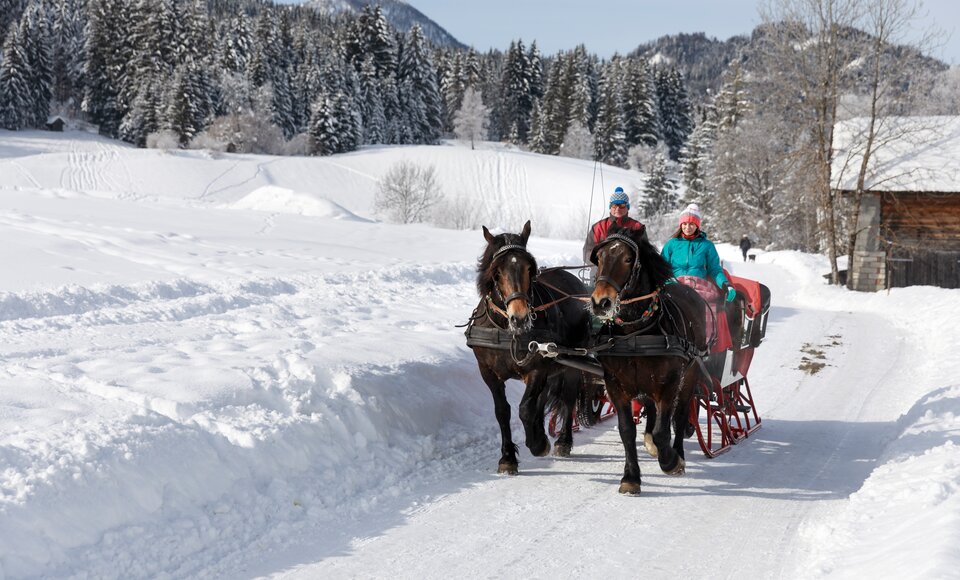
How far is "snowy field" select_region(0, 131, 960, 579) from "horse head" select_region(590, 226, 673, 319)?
1481 mm

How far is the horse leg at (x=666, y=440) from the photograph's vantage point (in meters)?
6.25

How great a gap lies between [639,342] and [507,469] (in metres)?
1.54

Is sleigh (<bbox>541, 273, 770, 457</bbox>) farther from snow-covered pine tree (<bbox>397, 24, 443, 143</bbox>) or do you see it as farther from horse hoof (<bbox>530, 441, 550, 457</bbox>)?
snow-covered pine tree (<bbox>397, 24, 443, 143</bbox>)

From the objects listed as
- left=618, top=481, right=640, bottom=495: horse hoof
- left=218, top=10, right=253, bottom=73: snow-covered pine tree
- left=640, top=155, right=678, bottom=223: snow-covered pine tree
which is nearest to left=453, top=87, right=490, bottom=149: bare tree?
left=218, top=10, right=253, bottom=73: snow-covered pine tree

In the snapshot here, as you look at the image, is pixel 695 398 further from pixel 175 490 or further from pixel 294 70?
pixel 294 70

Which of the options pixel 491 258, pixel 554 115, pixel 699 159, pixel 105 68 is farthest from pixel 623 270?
pixel 554 115

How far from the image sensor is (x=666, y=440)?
21.0 ft

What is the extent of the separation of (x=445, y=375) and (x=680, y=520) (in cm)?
374

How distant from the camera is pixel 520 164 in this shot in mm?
75188

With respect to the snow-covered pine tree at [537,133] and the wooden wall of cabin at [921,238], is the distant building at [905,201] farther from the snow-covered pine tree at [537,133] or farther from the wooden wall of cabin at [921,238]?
the snow-covered pine tree at [537,133]

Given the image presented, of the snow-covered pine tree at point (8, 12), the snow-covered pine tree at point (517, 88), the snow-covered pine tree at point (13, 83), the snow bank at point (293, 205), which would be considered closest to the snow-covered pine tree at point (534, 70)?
the snow-covered pine tree at point (517, 88)

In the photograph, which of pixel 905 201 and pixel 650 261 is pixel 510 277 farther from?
pixel 905 201

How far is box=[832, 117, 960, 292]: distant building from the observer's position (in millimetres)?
23344

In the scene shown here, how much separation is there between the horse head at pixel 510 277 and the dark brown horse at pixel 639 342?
575 millimetres
